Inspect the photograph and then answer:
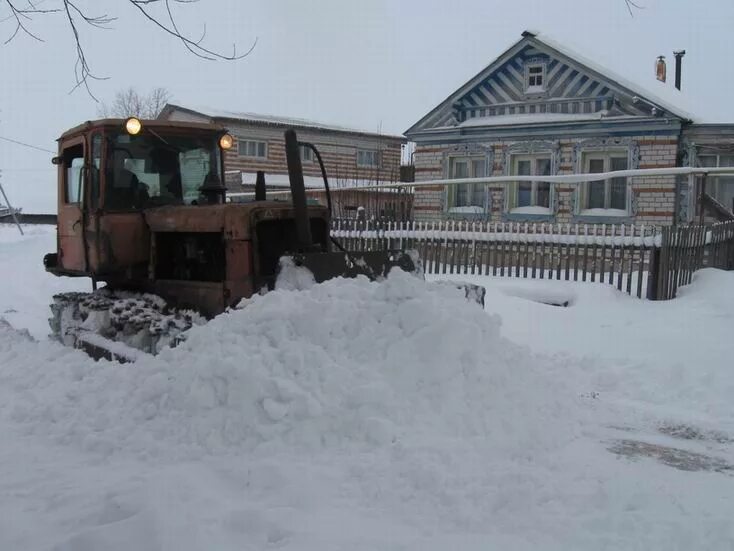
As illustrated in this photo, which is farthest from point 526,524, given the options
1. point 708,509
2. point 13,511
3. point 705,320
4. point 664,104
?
point 664,104

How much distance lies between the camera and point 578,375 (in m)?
6.78

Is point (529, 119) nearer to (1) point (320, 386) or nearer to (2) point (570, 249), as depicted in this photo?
(2) point (570, 249)

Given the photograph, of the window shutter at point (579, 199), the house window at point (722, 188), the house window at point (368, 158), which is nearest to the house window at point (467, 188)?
the window shutter at point (579, 199)

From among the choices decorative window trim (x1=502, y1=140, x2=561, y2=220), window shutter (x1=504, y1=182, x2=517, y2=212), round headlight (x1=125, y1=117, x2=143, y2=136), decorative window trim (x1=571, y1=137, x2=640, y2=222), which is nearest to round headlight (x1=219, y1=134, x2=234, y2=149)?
round headlight (x1=125, y1=117, x2=143, y2=136)

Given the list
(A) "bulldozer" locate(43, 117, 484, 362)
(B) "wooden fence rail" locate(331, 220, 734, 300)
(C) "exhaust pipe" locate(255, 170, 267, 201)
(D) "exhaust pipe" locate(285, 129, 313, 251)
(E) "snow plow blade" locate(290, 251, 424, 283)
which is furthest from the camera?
(B) "wooden fence rail" locate(331, 220, 734, 300)

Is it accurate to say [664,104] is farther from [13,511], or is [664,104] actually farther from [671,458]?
[13,511]

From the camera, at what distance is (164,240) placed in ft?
22.5

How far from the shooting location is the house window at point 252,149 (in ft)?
88.2

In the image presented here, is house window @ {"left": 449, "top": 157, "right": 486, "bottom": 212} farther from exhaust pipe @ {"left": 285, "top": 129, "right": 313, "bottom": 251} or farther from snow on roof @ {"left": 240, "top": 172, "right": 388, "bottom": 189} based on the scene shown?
exhaust pipe @ {"left": 285, "top": 129, "right": 313, "bottom": 251}

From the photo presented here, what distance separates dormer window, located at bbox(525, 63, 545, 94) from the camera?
18344 millimetres

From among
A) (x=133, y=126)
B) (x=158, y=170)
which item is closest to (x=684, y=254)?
(x=158, y=170)

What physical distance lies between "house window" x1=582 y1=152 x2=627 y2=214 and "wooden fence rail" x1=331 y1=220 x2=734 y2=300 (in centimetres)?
487

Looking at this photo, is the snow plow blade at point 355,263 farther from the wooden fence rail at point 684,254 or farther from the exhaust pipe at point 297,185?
the wooden fence rail at point 684,254

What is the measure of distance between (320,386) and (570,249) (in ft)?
26.8
